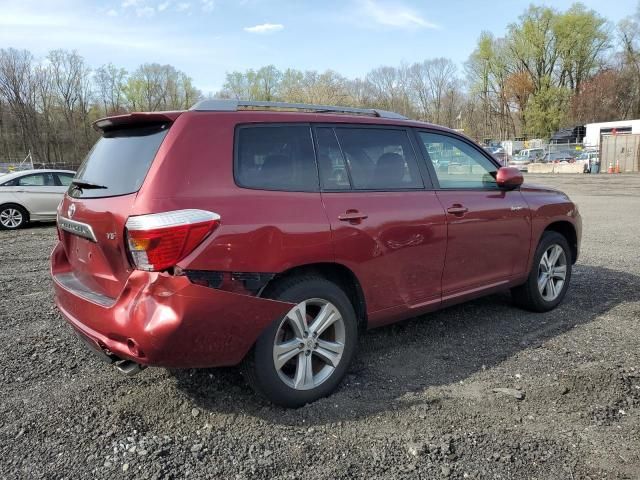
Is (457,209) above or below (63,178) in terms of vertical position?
below

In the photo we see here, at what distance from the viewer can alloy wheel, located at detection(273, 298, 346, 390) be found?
3049 mm

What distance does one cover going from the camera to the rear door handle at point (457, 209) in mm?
3912

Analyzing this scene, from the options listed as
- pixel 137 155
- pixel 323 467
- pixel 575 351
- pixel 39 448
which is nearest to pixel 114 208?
pixel 137 155

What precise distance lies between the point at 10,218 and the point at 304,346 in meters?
11.8

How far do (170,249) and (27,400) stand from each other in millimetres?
1639

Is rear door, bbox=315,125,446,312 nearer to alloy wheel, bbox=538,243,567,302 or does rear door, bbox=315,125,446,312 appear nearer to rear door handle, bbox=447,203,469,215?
rear door handle, bbox=447,203,469,215

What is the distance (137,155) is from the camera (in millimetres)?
2975

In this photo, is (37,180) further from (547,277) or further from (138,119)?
(547,277)

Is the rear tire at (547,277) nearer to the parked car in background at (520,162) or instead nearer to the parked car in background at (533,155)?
the parked car in background at (520,162)

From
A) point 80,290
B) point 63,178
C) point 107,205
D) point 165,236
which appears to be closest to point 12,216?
point 63,178

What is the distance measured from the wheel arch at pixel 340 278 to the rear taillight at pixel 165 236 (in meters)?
0.55

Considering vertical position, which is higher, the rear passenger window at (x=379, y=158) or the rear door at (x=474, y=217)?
the rear passenger window at (x=379, y=158)

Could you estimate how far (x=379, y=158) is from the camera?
3.70 metres

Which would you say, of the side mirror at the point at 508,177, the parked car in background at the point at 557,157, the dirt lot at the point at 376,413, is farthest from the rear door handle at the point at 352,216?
the parked car in background at the point at 557,157
